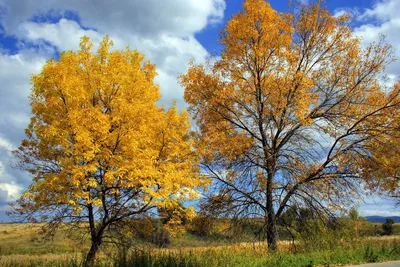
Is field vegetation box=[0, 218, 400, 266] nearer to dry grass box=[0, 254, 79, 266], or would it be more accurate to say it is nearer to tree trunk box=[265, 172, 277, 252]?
dry grass box=[0, 254, 79, 266]

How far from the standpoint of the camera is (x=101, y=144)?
1271cm

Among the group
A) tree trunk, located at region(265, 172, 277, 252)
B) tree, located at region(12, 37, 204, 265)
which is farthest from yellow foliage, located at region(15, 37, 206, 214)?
tree trunk, located at region(265, 172, 277, 252)

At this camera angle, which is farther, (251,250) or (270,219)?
(270,219)

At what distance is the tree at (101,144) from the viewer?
12047 mm

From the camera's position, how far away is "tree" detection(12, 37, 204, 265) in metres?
12.0

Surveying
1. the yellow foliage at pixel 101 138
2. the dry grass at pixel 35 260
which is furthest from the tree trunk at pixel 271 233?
the dry grass at pixel 35 260

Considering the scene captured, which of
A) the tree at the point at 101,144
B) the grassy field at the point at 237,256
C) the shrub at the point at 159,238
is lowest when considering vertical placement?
the grassy field at the point at 237,256

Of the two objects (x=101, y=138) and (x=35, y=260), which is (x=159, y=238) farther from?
(x=101, y=138)

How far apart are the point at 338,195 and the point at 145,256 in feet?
27.1

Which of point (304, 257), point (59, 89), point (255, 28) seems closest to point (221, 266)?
point (304, 257)

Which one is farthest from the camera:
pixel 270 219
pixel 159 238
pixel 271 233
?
pixel 159 238

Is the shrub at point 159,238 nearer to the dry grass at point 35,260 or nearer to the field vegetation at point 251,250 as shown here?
the field vegetation at point 251,250

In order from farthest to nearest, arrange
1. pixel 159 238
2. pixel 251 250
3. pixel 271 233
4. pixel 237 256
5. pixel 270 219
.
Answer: pixel 159 238 < pixel 270 219 < pixel 271 233 < pixel 251 250 < pixel 237 256

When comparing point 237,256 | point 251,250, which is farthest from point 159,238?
point 237,256
